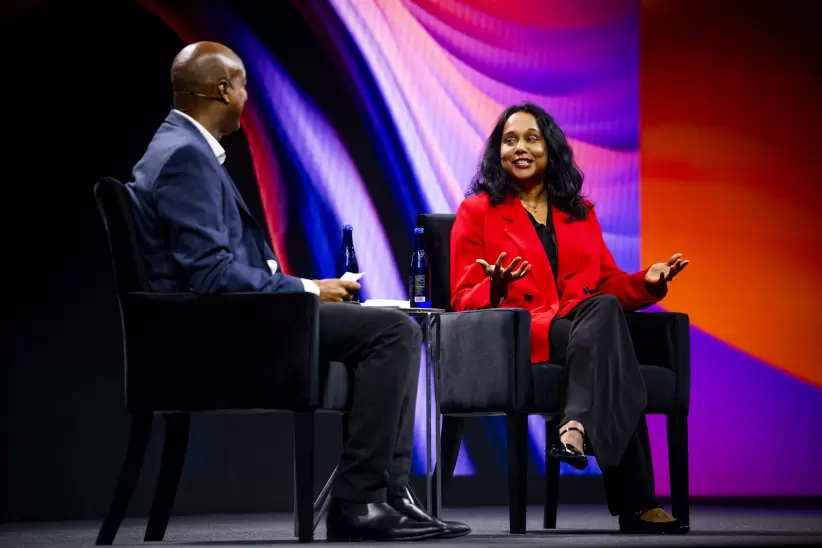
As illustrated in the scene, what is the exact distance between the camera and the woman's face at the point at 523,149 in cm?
372

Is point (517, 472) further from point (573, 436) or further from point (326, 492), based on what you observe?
point (326, 492)

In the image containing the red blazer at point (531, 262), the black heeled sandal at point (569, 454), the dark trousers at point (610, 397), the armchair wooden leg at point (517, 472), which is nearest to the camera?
the black heeled sandal at point (569, 454)

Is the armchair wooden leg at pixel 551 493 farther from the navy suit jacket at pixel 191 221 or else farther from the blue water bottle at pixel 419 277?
the navy suit jacket at pixel 191 221

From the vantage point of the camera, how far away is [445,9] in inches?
187

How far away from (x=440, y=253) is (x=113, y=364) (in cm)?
137

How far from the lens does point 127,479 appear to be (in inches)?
110

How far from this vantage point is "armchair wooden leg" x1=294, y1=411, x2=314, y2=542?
2.68 meters

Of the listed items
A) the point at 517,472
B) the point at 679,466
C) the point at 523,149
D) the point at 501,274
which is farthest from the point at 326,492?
the point at 523,149

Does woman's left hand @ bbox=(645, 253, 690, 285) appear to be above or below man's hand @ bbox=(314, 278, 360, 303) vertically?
above

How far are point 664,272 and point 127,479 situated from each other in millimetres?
1728

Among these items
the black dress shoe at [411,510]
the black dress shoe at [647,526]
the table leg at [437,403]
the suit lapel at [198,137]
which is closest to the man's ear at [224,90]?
the suit lapel at [198,137]

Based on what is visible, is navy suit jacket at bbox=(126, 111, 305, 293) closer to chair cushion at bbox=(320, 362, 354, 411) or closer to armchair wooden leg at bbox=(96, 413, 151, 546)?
chair cushion at bbox=(320, 362, 354, 411)

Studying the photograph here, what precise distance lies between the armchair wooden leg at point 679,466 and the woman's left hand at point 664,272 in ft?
1.38

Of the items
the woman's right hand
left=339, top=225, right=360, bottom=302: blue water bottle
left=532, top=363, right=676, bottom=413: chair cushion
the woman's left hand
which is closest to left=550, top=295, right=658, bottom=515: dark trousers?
left=532, top=363, right=676, bottom=413: chair cushion
